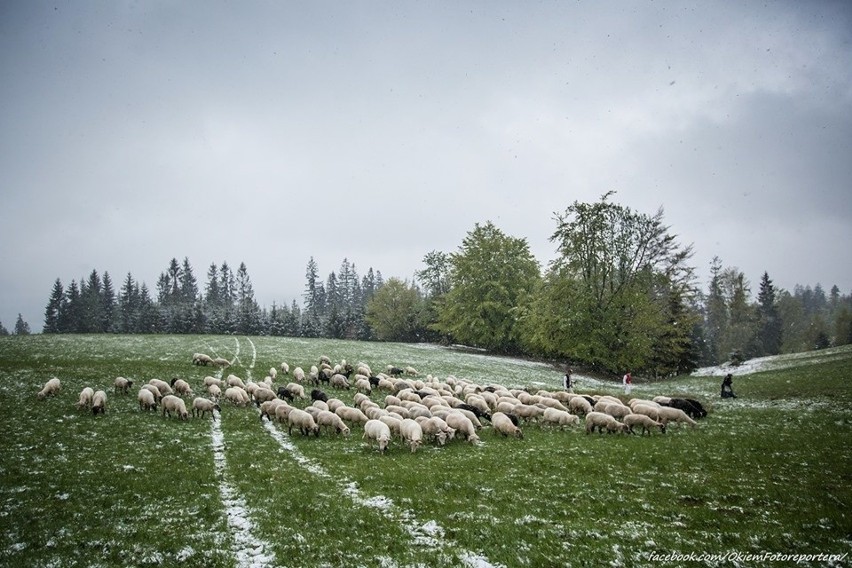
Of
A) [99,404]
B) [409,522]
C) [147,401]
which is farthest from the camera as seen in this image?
[147,401]

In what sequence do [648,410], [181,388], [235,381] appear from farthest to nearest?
[235,381] → [181,388] → [648,410]

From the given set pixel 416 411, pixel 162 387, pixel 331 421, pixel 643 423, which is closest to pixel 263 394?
pixel 162 387

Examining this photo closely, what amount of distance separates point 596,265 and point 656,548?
4118 centimetres

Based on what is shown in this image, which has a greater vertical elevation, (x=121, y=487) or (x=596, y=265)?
(x=596, y=265)

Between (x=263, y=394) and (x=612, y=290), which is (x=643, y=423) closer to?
(x=263, y=394)

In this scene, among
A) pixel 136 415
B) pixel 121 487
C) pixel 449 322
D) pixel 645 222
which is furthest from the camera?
pixel 449 322

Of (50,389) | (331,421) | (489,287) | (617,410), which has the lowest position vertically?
(617,410)

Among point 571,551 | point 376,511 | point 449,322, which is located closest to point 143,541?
point 376,511

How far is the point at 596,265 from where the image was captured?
4516 centimetres

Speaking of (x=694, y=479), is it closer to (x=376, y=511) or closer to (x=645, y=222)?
(x=376, y=511)

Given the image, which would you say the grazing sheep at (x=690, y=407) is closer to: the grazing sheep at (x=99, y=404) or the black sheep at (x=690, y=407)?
the black sheep at (x=690, y=407)

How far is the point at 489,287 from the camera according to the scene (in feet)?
196

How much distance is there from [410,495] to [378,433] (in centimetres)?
527

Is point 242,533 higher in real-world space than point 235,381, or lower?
lower
